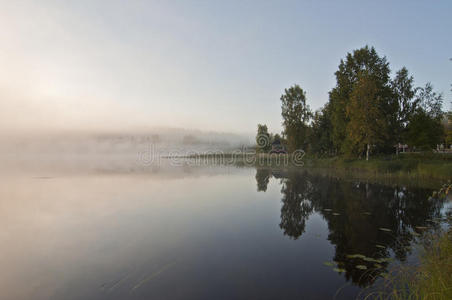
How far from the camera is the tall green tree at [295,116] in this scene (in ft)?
177

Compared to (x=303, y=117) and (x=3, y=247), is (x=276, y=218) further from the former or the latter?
(x=303, y=117)

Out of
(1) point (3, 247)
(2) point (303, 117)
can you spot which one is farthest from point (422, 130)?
(1) point (3, 247)

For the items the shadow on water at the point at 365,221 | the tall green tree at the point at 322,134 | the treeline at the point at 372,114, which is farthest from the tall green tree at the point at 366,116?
the shadow on water at the point at 365,221

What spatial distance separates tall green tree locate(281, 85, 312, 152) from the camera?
53.9 meters

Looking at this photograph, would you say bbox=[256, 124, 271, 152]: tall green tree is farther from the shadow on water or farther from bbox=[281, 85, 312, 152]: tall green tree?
the shadow on water

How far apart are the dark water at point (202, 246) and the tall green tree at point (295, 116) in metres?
39.6

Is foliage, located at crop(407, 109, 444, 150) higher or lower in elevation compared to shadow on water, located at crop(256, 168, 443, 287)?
higher

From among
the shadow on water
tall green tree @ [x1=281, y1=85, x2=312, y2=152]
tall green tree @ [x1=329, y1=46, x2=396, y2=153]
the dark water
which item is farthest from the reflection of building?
the dark water

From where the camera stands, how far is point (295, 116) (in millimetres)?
55719

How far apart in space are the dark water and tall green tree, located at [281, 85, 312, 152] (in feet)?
130

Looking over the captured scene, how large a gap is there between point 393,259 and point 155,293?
601 centimetres

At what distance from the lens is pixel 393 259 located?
6395mm

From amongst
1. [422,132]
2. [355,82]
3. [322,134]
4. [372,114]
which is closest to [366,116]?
[372,114]

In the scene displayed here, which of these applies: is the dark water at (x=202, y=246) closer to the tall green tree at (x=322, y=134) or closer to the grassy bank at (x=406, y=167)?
the grassy bank at (x=406, y=167)
